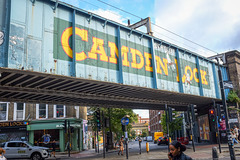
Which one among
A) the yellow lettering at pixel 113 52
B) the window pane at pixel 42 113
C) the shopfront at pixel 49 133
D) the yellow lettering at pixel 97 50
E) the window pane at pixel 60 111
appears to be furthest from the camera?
the window pane at pixel 60 111

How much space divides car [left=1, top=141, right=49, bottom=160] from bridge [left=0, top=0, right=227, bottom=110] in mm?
3910

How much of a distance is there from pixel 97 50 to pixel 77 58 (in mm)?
1870

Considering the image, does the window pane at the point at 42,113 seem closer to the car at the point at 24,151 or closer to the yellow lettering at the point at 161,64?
the car at the point at 24,151

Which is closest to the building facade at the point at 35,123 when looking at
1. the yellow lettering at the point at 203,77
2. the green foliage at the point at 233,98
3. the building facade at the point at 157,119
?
the yellow lettering at the point at 203,77

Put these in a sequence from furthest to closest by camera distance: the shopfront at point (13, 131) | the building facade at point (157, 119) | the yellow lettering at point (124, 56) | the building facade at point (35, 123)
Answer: the building facade at point (157, 119), the building facade at point (35, 123), the shopfront at point (13, 131), the yellow lettering at point (124, 56)

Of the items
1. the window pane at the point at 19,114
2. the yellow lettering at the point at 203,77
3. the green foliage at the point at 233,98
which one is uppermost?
the yellow lettering at the point at 203,77

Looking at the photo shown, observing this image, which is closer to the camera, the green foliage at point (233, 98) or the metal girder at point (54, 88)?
the metal girder at point (54, 88)

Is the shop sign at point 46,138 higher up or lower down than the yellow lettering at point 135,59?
lower down

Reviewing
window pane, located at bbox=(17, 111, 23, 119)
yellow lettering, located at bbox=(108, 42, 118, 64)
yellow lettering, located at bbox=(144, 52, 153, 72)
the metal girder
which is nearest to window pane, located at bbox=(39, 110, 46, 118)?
window pane, located at bbox=(17, 111, 23, 119)

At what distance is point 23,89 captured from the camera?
16.6 m

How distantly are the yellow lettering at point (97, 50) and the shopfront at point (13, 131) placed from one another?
21.1 meters

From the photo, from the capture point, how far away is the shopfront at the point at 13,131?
32281mm

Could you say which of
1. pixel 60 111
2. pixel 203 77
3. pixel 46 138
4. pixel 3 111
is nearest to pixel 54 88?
pixel 203 77

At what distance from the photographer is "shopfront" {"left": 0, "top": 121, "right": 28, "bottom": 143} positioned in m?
32.3
